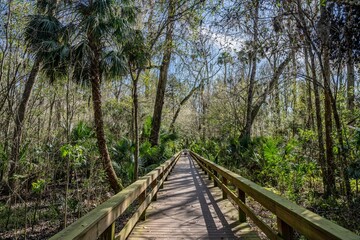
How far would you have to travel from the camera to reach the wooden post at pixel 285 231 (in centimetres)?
229

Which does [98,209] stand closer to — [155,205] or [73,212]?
[155,205]

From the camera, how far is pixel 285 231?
233 cm

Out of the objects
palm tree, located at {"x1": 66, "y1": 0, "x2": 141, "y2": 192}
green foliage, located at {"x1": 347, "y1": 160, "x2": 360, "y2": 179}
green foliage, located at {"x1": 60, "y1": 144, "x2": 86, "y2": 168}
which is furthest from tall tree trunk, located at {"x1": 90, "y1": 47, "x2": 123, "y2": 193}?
green foliage, located at {"x1": 347, "y1": 160, "x2": 360, "y2": 179}

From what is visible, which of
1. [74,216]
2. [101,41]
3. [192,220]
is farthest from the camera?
[101,41]

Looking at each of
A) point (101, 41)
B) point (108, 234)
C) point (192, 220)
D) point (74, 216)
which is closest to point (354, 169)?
point (192, 220)

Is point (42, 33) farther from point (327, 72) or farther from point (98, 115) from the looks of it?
point (327, 72)

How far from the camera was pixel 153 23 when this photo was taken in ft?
30.0

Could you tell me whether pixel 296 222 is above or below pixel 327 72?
below

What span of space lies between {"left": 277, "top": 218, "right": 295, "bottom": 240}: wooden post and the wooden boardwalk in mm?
1222

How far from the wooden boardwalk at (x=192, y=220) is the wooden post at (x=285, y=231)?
122cm

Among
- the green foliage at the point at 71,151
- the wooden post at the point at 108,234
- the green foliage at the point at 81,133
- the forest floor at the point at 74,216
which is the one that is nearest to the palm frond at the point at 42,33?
the green foliage at the point at 71,151

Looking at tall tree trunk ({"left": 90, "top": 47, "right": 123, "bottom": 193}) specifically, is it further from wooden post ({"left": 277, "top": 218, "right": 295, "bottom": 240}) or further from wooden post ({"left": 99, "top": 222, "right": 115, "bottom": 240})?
wooden post ({"left": 277, "top": 218, "right": 295, "bottom": 240})

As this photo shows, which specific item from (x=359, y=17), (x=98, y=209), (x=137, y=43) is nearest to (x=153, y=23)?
(x=137, y=43)

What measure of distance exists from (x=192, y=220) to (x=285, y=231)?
238cm
